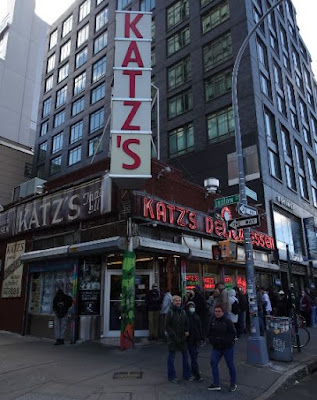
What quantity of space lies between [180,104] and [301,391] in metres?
25.0

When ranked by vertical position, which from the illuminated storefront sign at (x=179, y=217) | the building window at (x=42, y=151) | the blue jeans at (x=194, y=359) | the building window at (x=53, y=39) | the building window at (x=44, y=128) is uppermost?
the building window at (x=53, y=39)

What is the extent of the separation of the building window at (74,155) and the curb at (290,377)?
1302 inches

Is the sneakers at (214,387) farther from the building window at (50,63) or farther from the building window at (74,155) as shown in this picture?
the building window at (50,63)

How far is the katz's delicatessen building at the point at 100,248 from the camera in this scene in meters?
12.2

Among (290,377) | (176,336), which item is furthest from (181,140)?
(176,336)

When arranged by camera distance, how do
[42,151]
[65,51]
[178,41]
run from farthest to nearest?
[65,51]
[42,151]
[178,41]

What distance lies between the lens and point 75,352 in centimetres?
1042

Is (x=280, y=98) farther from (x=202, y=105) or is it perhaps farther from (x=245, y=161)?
(x=245, y=161)

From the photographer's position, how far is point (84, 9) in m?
44.2

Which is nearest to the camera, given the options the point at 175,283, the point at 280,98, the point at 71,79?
the point at 175,283

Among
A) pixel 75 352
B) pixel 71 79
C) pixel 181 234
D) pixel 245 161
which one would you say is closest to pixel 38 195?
pixel 181 234

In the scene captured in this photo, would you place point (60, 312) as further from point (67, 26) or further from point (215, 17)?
point (67, 26)

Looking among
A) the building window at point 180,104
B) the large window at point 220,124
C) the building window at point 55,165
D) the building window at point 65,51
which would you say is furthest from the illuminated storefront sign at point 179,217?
the building window at point 65,51

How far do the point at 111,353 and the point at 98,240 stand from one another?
365 cm
